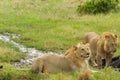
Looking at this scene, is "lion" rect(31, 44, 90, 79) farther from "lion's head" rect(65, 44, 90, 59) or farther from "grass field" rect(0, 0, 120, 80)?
"grass field" rect(0, 0, 120, 80)

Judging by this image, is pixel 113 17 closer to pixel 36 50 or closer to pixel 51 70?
pixel 36 50

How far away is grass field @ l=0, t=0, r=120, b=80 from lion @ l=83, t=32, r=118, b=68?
5.05 ft

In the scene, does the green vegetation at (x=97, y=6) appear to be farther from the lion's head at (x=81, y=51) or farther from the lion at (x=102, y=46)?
the lion's head at (x=81, y=51)

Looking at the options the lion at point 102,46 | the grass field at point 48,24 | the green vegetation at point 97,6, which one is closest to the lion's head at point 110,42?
the lion at point 102,46

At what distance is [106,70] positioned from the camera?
10.3 metres

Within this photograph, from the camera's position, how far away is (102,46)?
40.2ft

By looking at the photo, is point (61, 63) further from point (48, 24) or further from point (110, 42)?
point (48, 24)

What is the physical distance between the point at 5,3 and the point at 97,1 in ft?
22.4

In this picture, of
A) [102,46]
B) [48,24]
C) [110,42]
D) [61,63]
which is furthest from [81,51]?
[48,24]

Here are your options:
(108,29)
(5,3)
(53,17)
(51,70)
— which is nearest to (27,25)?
(53,17)

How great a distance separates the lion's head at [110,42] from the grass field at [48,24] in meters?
1.49

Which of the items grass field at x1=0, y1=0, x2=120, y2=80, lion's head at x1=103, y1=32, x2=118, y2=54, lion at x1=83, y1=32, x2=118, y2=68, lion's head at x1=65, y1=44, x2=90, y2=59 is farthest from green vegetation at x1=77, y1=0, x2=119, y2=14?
lion's head at x1=65, y1=44, x2=90, y2=59

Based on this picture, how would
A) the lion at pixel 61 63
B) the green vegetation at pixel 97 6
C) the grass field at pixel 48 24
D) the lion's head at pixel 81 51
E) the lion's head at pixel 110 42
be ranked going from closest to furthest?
the lion's head at pixel 81 51
the lion at pixel 61 63
the lion's head at pixel 110 42
the grass field at pixel 48 24
the green vegetation at pixel 97 6

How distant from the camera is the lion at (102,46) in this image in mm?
11633
